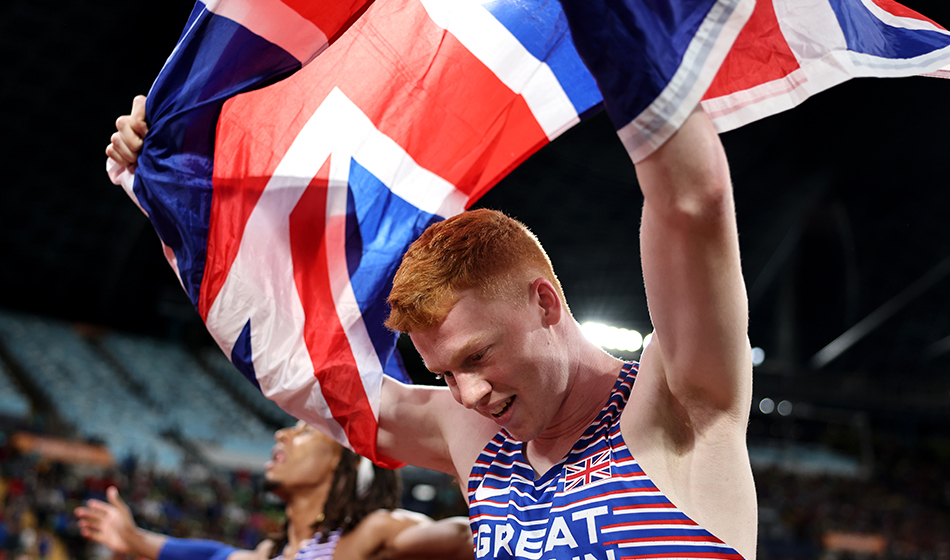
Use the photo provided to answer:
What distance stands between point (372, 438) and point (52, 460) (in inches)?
506

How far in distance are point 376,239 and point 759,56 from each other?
930 mm

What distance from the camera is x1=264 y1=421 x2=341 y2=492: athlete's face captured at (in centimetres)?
271

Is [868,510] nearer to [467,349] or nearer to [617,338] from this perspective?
[617,338]

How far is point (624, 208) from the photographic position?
13930 mm

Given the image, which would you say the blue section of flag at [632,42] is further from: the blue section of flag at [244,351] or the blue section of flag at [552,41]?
the blue section of flag at [244,351]

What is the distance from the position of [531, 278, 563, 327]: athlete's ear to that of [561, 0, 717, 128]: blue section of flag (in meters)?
0.41

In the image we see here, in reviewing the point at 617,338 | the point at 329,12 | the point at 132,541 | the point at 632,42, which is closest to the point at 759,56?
the point at 632,42

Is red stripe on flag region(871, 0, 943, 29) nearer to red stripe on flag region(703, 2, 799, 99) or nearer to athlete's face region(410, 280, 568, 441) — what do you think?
red stripe on flag region(703, 2, 799, 99)

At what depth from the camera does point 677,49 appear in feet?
2.84

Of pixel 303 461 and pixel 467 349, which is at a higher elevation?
pixel 467 349

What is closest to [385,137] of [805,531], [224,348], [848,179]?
[224,348]

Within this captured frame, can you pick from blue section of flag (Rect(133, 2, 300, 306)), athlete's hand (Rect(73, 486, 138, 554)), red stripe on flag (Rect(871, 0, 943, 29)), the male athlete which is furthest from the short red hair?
athlete's hand (Rect(73, 486, 138, 554))

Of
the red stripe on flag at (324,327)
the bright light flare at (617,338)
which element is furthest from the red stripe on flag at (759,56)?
the bright light flare at (617,338)

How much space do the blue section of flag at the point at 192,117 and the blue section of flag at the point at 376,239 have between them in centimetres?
34
